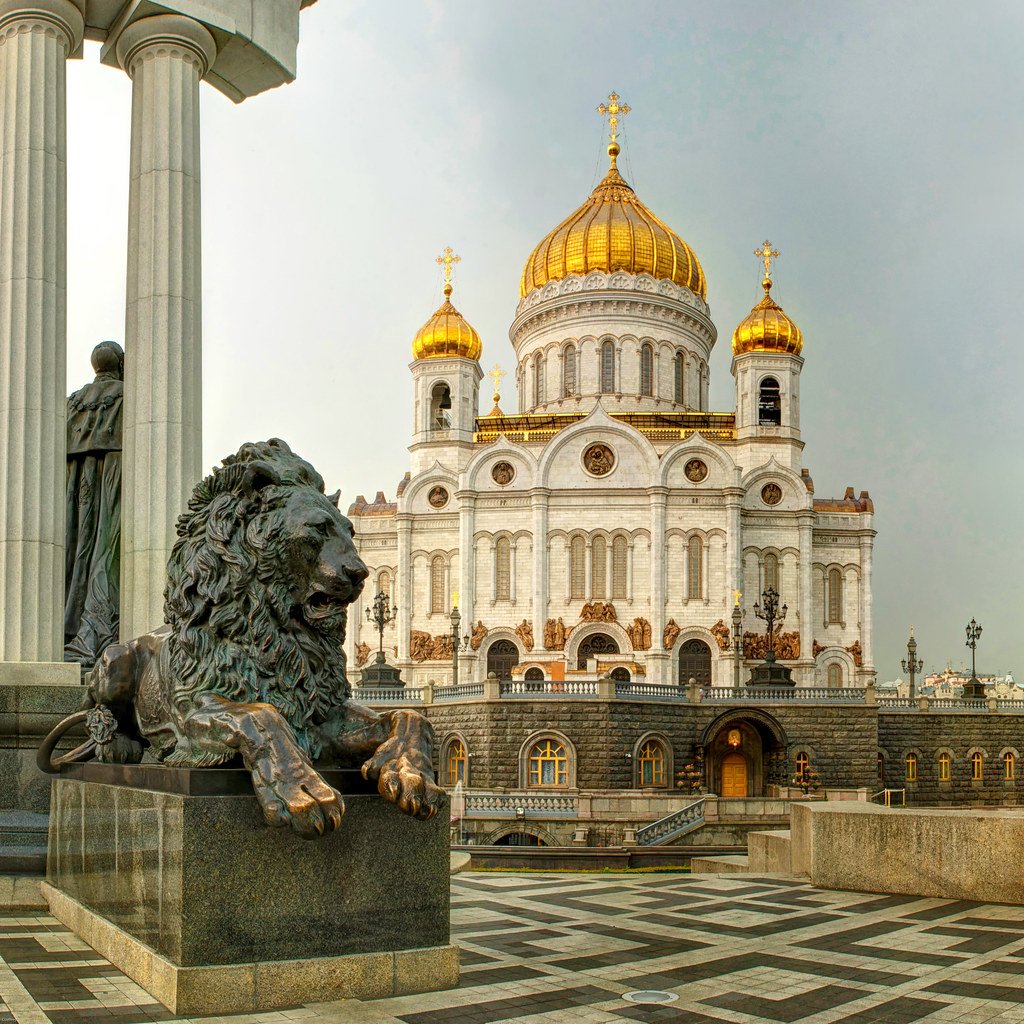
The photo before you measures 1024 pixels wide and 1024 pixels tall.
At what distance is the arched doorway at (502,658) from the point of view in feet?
175

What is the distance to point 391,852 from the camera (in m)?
5.77

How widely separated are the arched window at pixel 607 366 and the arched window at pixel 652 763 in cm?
2629

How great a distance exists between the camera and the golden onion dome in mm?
62469

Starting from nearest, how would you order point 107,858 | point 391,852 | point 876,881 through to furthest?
1. point 391,852
2. point 107,858
3. point 876,881

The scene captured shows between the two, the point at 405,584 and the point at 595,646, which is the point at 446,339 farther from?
Result: the point at 595,646

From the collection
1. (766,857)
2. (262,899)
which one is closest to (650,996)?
(262,899)

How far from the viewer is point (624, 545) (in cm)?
5384

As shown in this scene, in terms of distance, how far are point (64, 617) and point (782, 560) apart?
47621 millimetres

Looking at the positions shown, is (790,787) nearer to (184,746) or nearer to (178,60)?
(178,60)

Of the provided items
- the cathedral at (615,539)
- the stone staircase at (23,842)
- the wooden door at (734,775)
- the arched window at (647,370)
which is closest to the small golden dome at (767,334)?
the cathedral at (615,539)

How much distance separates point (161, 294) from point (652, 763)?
3111 centimetres

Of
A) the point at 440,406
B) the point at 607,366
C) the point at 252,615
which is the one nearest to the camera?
the point at 252,615

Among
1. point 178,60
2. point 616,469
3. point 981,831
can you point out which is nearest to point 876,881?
point 981,831

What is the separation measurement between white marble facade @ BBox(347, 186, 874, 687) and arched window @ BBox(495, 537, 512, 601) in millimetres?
59
